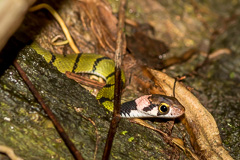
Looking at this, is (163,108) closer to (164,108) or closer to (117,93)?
(164,108)

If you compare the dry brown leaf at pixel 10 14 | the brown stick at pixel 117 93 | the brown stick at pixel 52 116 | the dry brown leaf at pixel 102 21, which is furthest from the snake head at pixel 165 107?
the dry brown leaf at pixel 10 14

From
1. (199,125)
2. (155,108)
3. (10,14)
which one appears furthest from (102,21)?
(10,14)

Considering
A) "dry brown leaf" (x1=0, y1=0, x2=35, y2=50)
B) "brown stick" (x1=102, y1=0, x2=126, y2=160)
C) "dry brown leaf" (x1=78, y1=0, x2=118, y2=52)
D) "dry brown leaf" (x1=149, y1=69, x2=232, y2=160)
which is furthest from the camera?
"dry brown leaf" (x1=78, y1=0, x2=118, y2=52)

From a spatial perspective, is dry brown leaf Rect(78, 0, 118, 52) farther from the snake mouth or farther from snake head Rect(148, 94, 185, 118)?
the snake mouth

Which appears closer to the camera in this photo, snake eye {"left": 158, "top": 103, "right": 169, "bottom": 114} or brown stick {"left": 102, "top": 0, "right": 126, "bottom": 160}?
brown stick {"left": 102, "top": 0, "right": 126, "bottom": 160}

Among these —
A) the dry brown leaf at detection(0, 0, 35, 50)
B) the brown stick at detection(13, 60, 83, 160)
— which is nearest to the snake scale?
the brown stick at detection(13, 60, 83, 160)

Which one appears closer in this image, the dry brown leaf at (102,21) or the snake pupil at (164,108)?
the snake pupil at (164,108)

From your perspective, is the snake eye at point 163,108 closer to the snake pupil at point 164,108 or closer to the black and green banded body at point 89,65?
the snake pupil at point 164,108

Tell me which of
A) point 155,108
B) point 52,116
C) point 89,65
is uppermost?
point 89,65
